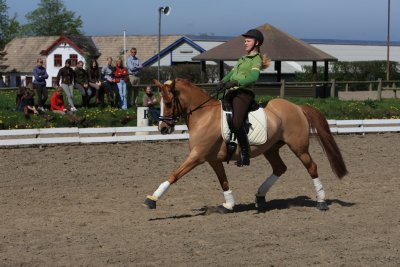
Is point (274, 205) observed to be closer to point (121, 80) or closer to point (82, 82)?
point (121, 80)

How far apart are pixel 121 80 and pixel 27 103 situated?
8.77 ft

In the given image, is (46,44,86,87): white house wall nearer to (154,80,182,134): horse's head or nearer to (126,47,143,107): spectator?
(126,47,143,107): spectator

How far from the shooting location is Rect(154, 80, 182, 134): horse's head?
30.5 ft

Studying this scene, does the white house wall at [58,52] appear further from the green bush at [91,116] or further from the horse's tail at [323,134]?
the horse's tail at [323,134]

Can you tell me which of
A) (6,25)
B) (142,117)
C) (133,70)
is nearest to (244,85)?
(142,117)

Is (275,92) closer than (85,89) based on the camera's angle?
No

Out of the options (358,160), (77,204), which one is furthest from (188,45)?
(77,204)

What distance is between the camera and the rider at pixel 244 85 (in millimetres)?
9422

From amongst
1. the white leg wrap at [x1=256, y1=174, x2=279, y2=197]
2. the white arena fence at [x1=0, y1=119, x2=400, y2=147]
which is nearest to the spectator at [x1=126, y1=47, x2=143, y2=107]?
the white arena fence at [x1=0, y1=119, x2=400, y2=147]

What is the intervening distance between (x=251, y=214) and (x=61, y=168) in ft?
17.5

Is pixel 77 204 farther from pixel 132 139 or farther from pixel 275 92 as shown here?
pixel 275 92

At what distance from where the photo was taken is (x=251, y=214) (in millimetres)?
9695

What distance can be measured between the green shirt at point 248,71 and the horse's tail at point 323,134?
126 cm

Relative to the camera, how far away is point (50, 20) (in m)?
124
